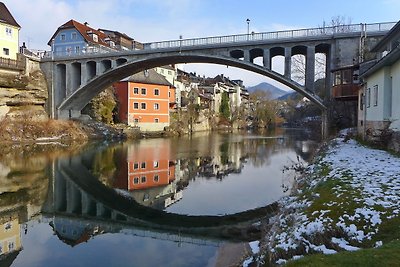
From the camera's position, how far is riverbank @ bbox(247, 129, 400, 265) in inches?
230

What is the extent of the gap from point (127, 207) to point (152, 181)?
Result: 479 cm

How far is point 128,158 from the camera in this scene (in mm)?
25641

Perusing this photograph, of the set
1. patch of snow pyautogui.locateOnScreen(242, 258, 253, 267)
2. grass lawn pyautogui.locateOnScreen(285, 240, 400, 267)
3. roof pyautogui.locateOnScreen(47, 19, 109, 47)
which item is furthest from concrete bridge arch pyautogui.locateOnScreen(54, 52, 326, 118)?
grass lawn pyautogui.locateOnScreen(285, 240, 400, 267)

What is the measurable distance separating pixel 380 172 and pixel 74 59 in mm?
39321

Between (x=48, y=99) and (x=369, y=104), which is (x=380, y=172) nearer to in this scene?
(x=369, y=104)

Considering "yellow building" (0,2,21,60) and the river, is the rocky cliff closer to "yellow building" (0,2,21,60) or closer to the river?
"yellow building" (0,2,21,60)

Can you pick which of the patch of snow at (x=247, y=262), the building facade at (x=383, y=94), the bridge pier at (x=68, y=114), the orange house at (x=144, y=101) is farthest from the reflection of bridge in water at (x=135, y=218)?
the orange house at (x=144, y=101)

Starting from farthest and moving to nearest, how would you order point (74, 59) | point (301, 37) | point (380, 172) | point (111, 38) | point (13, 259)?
point (111, 38) → point (74, 59) → point (301, 37) → point (380, 172) → point (13, 259)

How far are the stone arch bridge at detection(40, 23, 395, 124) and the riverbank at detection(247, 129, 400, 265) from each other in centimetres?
2094

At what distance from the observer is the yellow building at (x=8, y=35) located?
133 feet

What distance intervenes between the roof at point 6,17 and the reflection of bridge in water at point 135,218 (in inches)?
Answer: 1319

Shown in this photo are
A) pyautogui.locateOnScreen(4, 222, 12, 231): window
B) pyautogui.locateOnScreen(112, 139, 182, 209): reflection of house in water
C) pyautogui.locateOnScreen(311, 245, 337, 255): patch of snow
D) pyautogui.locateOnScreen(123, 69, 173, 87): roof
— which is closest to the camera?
pyautogui.locateOnScreen(311, 245, 337, 255): patch of snow

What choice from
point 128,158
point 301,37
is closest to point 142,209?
point 128,158

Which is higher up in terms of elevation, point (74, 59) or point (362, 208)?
point (74, 59)
